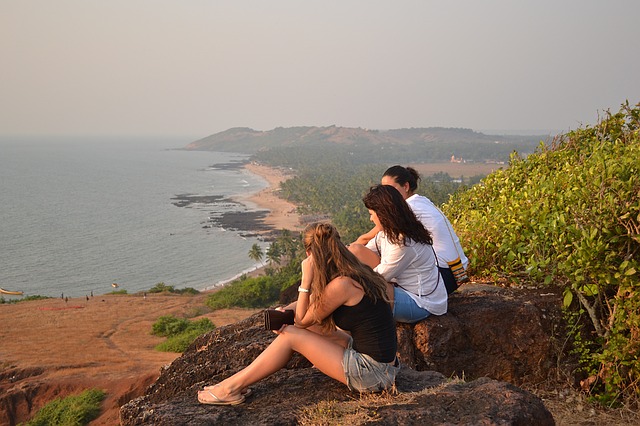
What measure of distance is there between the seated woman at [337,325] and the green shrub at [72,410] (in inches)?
530

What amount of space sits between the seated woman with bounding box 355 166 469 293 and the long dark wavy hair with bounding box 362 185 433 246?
0.62m

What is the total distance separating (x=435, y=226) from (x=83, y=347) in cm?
2473

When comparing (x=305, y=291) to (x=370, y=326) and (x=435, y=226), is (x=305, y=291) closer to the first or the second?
(x=370, y=326)

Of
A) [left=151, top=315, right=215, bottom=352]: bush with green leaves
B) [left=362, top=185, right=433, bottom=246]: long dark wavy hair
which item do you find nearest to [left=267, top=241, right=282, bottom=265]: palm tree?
[left=151, top=315, right=215, bottom=352]: bush with green leaves

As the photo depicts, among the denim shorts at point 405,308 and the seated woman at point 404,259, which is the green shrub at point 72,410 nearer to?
the denim shorts at point 405,308

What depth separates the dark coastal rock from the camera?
123 inches

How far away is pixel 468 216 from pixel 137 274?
50.5 metres

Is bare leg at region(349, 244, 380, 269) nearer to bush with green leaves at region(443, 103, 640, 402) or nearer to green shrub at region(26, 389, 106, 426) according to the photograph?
bush with green leaves at region(443, 103, 640, 402)

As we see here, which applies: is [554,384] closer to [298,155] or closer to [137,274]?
[137,274]

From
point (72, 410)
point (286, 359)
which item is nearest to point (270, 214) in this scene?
point (72, 410)

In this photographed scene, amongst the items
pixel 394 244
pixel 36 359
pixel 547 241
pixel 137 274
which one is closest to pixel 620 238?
pixel 547 241

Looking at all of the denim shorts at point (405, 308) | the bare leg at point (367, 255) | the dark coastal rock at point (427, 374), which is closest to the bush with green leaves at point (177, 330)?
the dark coastal rock at point (427, 374)

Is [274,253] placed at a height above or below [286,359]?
below

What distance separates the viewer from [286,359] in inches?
141
